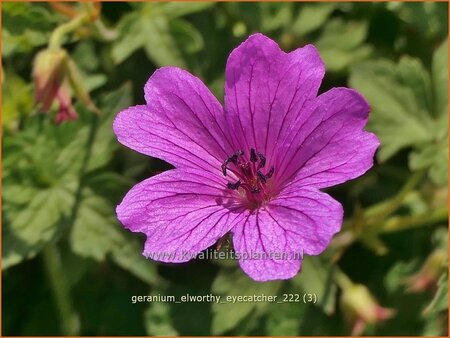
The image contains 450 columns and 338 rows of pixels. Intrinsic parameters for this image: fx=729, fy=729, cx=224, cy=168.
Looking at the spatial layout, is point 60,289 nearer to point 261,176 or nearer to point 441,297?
point 261,176

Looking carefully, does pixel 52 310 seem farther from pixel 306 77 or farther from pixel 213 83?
pixel 306 77

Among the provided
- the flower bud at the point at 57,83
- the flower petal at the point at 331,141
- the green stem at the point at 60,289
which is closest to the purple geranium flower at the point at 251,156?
the flower petal at the point at 331,141

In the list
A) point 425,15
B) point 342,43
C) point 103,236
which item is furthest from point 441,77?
point 103,236

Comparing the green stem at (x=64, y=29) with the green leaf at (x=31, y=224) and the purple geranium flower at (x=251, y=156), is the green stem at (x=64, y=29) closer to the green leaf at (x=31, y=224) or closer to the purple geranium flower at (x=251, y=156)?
the green leaf at (x=31, y=224)

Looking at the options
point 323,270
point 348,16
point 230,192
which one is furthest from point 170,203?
point 348,16

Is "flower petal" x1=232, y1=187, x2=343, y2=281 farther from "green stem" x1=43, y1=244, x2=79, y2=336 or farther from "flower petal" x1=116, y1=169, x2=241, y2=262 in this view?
"green stem" x1=43, y1=244, x2=79, y2=336
